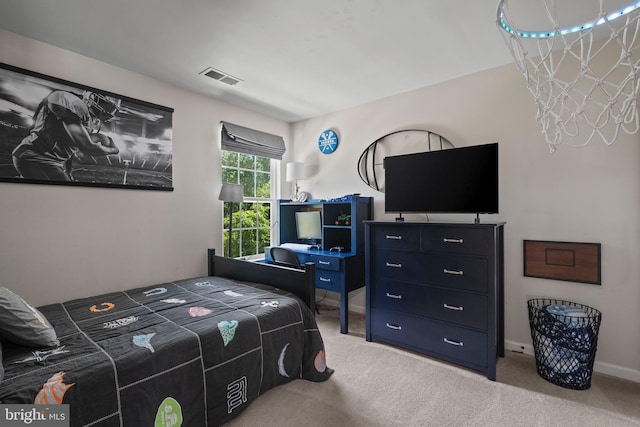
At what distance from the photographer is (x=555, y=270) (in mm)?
2338

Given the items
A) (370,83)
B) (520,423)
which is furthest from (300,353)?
(370,83)

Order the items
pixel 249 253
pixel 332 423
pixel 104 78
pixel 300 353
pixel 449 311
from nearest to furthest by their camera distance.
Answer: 1. pixel 332 423
2. pixel 300 353
3. pixel 449 311
4. pixel 104 78
5. pixel 249 253

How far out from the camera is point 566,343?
200cm

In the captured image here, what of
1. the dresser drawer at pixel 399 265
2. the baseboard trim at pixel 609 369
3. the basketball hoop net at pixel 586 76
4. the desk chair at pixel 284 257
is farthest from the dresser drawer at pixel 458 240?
the desk chair at pixel 284 257

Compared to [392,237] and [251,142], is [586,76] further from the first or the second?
[251,142]

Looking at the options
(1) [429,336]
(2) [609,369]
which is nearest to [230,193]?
(1) [429,336]

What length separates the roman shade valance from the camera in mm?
3285

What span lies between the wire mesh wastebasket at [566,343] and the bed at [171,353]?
154cm

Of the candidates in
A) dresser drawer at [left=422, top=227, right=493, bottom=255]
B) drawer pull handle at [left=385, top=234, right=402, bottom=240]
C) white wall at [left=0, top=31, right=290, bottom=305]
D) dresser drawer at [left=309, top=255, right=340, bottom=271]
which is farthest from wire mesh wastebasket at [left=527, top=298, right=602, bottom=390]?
white wall at [left=0, top=31, right=290, bottom=305]

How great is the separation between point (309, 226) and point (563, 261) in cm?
245

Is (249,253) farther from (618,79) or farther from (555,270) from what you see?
(618,79)

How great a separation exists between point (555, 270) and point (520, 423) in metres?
1.24

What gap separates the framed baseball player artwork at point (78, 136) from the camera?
2.06 meters

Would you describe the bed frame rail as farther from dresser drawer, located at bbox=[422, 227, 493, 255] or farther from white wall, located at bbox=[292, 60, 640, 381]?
white wall, located at bbox=[292, 60, 640, 381]
